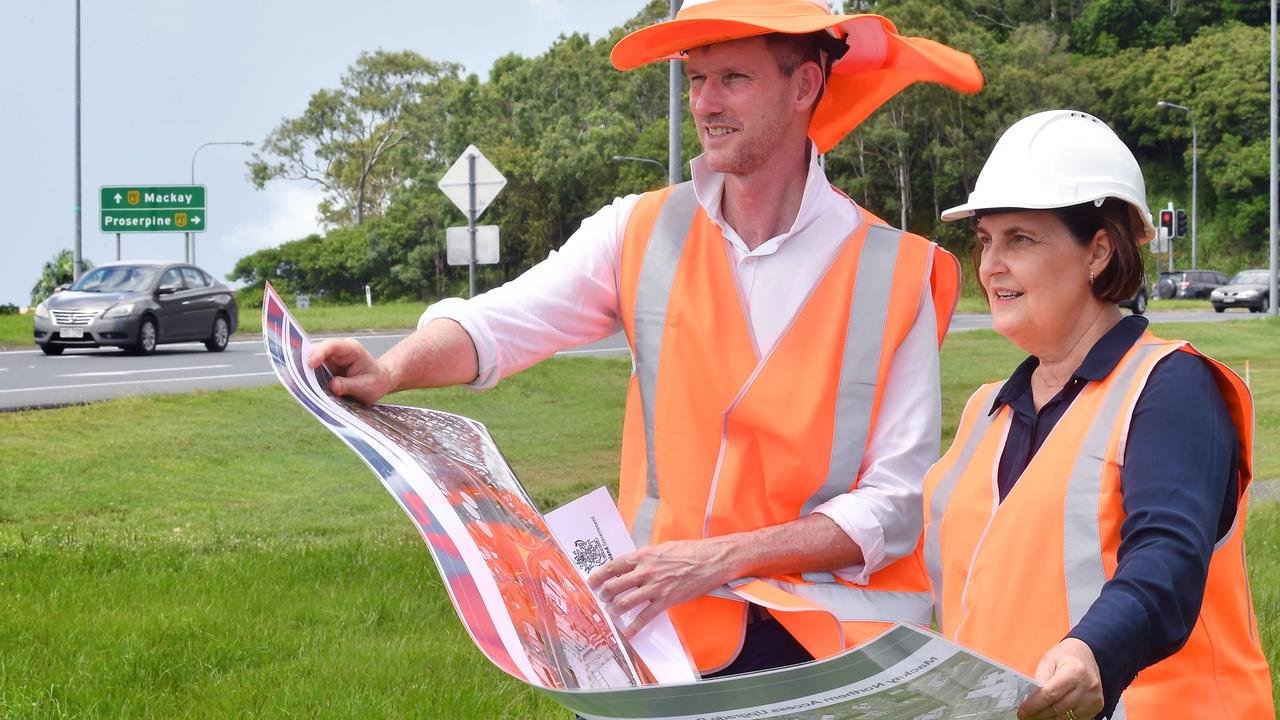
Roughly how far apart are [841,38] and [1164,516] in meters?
1.04

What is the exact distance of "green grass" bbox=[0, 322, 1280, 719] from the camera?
4598 millimetres

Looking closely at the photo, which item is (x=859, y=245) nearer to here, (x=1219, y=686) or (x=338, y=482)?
(x=1219, y=686)

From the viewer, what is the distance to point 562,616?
1.89 meters

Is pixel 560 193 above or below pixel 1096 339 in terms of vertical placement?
above

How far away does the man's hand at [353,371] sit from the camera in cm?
214

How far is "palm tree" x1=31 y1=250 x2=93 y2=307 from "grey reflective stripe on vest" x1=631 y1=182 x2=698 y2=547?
44317mm

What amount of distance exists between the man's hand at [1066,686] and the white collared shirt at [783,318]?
644 mm

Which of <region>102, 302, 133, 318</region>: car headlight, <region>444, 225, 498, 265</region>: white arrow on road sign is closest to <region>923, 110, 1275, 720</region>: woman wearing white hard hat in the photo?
<region>444, 225, 498, 265</region>: white arrow on road sign

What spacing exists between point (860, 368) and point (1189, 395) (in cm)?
54

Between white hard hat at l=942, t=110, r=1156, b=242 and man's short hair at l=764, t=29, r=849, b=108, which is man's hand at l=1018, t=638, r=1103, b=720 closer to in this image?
white hard hat at l=942, t=110, r=1156, b=242

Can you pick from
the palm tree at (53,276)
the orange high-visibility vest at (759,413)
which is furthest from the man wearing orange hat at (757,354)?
Result: the palm tree at (53,276)

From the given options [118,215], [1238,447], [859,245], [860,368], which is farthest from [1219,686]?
[118,215]

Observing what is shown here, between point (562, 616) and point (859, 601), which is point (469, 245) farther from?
point (562, 616)

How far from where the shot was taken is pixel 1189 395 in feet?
5.82
